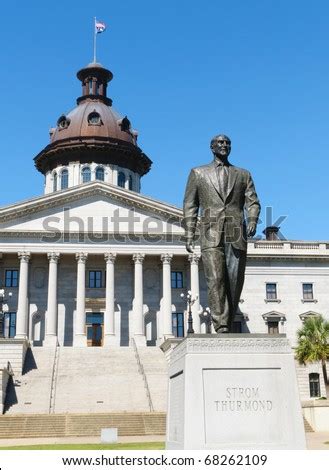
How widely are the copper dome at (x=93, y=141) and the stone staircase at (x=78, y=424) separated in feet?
138

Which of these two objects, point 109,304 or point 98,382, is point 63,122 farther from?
point 98,382

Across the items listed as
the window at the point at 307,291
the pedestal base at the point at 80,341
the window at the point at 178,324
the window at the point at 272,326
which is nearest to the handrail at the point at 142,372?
the pedestal base at the point at 80,341

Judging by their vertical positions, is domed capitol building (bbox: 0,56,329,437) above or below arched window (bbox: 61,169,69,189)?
below

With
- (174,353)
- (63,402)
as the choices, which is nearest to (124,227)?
(63,402)

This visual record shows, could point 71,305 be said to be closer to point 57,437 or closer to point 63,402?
point 63,402

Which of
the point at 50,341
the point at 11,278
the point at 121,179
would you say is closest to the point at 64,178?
the point at 121,179

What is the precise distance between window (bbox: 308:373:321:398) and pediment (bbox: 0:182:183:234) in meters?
17.8

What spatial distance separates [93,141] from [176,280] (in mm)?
19748

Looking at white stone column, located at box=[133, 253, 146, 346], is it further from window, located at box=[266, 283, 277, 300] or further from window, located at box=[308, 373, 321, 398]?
window, located at box=[308, 373, 321, 398]

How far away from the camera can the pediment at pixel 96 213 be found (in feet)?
194

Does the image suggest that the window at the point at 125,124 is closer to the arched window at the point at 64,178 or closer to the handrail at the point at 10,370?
the arched window at the point at 64,178

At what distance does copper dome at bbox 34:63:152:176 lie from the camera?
73250 mm

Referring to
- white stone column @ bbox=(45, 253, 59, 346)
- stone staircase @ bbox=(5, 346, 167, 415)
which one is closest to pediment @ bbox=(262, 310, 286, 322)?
stone staircase @ bbox=(5, 346, 167, 415)
